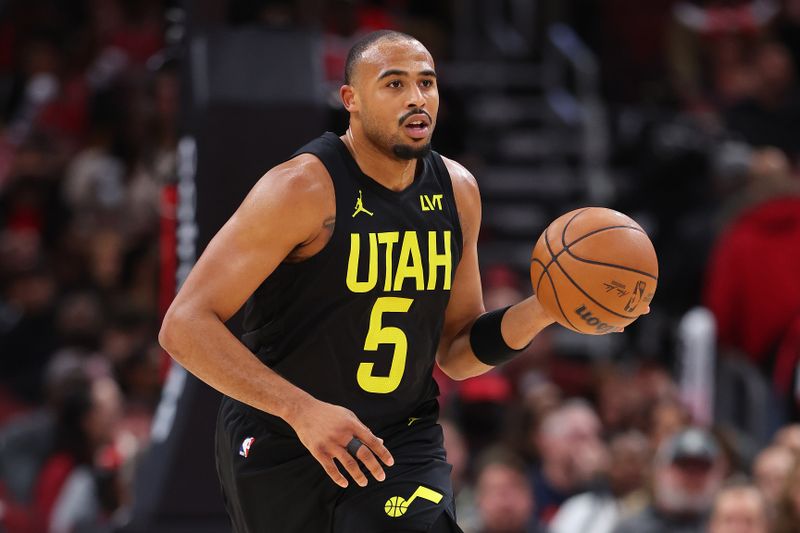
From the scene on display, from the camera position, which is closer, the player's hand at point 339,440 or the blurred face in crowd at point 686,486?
the player's hand at point 339,440

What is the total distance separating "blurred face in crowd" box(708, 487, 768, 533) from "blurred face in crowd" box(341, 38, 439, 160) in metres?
3.41

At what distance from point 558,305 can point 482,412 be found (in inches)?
220

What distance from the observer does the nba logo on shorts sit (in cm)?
490

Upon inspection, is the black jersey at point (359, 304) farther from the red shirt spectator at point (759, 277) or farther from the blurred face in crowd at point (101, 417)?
the red shirt spectator at point (759, 277)

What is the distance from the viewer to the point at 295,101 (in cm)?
680

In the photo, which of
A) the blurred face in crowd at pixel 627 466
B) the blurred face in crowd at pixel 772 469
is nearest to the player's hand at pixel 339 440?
the blurred face in crowd at pixel 772 469

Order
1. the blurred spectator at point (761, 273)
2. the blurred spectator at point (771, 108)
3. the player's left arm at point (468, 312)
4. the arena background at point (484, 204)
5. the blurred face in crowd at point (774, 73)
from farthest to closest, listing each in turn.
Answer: the blurred face in crowd at point (774, 73) < the blurred spectator at point (771, 108) < the blurred spectator at point (761, 273) < the arena background at point (484, 204) < the player's left arm at point (468, 312)

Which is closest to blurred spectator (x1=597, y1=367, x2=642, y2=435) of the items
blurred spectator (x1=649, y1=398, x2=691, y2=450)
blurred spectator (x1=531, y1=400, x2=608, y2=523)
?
blurred spectator (x1=649, y1=398, x2=691, y2=450)

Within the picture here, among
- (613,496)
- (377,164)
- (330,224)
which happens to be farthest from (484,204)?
(330,224)

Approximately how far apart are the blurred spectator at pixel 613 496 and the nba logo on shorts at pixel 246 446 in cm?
396

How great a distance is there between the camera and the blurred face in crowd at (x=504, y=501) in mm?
8344

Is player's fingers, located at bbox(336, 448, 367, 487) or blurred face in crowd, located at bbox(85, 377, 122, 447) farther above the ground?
player's fingers, located at bbox(336, 448, 367, 487)

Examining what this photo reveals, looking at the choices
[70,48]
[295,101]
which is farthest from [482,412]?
[70,48]

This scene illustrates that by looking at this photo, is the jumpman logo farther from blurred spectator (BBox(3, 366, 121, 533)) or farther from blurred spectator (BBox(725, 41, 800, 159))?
blurred spectator (BBox(725, 41, 800, 159))
